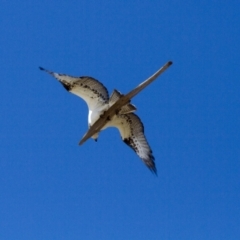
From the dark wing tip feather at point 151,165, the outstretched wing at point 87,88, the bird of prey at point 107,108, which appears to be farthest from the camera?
the dark wing tip feather at point 151,165

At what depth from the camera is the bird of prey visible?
86.4ft

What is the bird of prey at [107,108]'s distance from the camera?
86.4 feet

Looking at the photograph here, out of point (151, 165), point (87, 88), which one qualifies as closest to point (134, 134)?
point (151, 165)

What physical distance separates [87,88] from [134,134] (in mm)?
3682

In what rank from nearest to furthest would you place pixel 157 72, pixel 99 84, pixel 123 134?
1. pixel 157 72
2. pixel 99 84
3. pixel 123 134

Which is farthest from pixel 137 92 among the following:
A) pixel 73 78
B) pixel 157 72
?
pixel 73 78

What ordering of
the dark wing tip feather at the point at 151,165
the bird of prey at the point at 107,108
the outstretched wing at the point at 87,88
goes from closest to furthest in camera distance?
1. the outstretched wing at the point at 87,88
2. the bird of prey at the point at 107,108
3. the dark wing tip feather at the point at 151,165

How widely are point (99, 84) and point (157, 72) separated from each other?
2.92 meters

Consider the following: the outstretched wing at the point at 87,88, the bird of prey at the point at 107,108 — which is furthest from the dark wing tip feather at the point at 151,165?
the outstretched wing at the point at 87,88

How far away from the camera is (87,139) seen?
26969mm

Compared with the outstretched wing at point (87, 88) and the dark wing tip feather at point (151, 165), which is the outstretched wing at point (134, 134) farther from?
the outstretched wing at point (87, 88)

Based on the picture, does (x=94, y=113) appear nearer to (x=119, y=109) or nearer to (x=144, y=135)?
(x=119, y=109)

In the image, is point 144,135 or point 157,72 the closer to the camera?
point 157,72

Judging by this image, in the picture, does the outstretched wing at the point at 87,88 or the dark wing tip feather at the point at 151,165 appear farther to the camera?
the dark wing tip feather at the point at 151,165
